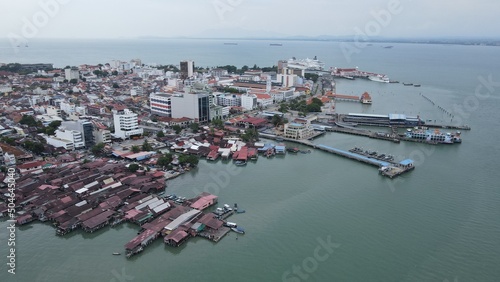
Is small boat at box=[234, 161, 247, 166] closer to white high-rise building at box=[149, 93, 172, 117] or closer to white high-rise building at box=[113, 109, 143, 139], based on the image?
white high-rise building at box=[113, 109, 143, 139]

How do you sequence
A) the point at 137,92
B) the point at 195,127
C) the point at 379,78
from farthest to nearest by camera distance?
the point at 379,78 < the point at 137,92 < the point at 195,127

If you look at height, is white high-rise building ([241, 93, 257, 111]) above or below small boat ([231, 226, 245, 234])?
above

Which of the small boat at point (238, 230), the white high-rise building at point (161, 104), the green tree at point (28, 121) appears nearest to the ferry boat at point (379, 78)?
the white high-rise building at point (161, 104)

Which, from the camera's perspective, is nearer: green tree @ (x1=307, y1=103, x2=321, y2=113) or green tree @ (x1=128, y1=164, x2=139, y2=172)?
green tree @ (x1=128, y1=164, x2=139, y2=172)

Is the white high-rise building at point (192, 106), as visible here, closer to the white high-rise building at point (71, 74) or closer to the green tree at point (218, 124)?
the green tree at point (218, 124)

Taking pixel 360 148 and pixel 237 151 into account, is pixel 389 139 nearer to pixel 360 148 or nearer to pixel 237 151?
pixel 360 148

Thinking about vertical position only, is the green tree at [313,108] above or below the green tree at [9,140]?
above

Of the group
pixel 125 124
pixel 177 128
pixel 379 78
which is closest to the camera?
pixel 125 124

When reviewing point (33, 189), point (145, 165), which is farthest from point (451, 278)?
point (33, 189)

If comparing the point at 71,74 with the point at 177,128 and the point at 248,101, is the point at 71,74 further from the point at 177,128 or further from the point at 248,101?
the point at 177,128

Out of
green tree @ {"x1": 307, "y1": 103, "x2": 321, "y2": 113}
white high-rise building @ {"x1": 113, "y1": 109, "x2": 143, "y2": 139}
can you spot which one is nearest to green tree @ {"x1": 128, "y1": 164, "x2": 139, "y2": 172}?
white high-rise building @ {"x1": 113, "y1": 109, "x2": 143, "y2": 139}

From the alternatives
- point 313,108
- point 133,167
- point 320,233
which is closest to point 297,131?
point 313,108
